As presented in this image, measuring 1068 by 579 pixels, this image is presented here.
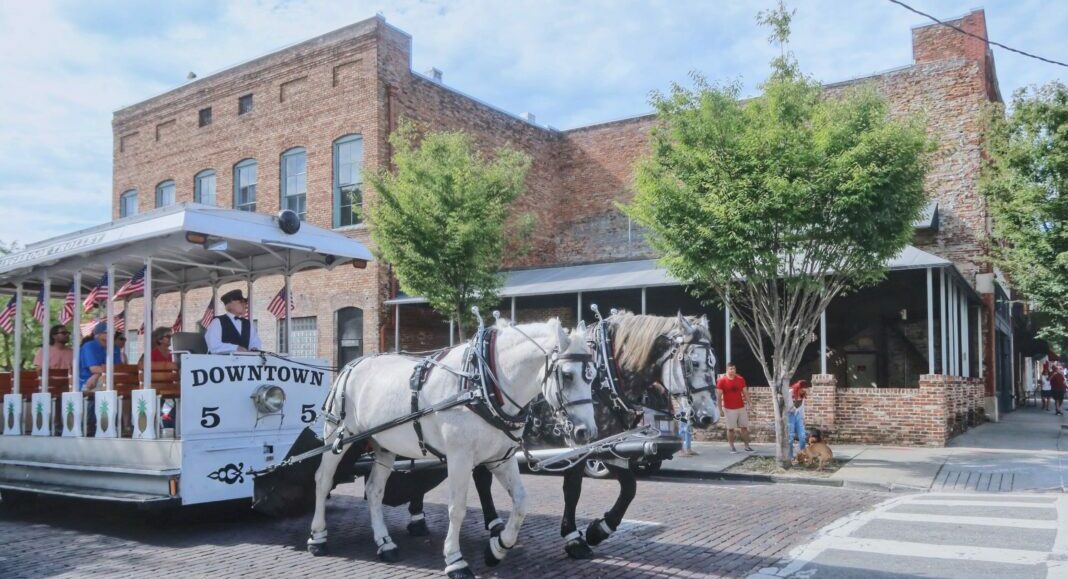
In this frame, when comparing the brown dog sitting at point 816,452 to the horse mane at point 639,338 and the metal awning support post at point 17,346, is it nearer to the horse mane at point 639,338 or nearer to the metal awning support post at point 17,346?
the horse mane at point 639,338

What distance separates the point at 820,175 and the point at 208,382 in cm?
884

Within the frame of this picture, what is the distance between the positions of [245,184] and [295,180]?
2.25m

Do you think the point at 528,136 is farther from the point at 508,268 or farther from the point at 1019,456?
the point at 1019,456

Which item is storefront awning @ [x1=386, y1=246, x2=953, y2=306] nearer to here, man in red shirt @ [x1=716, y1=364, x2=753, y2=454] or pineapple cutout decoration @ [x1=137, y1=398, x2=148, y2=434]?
man in red shirt @ [x1=716, y1=364, x2=753, y2=454]

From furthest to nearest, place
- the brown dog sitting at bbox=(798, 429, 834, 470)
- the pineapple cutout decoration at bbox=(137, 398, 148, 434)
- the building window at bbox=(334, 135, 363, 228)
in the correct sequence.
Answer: the building window at bbox=(334, 135, 363, 228) → the brown dog sitting at bbox=(798, 429, 834, 470) → the pineapple cutout decoration at bbox=(137, 398, 148, 434)

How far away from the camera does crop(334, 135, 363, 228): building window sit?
70.1 feet

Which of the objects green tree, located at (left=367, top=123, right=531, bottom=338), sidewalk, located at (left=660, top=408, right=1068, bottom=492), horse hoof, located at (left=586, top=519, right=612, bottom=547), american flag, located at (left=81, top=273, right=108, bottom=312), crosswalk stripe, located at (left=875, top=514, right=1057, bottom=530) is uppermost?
green tree, located at (left=367, top=123, right=531, bottom=338)

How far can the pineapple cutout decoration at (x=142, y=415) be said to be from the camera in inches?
299

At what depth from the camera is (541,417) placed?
707 centimetres

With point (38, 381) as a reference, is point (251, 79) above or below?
above

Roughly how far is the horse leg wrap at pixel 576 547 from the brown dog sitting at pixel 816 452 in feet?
22.8

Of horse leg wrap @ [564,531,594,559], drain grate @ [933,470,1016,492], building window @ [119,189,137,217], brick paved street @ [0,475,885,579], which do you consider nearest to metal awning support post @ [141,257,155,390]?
brick paved street @ [0,475,885,579]

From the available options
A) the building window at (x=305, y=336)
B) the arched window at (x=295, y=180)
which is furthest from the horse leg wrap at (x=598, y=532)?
the arched window at (x=295, y=180)

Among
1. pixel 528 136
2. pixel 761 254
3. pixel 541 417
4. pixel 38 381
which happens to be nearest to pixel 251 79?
pixel 528 136
